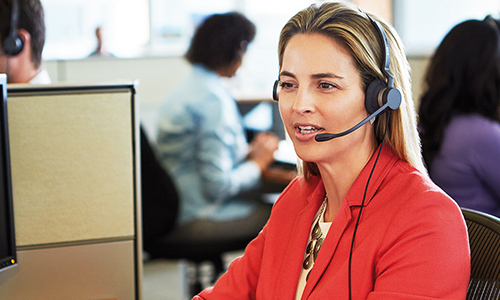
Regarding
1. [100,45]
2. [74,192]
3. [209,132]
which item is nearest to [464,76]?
[209,132]

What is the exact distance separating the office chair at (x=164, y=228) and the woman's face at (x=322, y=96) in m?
1.00

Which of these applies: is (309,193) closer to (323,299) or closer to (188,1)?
(323,299)

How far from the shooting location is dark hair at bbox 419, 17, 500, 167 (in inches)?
69.9

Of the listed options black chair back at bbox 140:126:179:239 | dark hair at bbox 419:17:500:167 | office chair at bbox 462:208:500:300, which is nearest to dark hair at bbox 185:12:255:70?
black chair back at bbox 140:126:179:239

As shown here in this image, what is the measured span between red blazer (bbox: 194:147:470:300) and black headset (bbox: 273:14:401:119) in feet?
0.37

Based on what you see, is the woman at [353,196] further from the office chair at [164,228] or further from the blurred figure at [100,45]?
the blurred figure at [100,45]

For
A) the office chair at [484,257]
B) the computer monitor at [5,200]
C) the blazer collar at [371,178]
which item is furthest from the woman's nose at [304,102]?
the computer monitor at [5,200]

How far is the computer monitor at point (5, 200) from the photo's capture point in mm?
983

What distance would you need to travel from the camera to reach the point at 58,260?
3.77ft

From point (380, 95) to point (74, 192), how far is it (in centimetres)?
64

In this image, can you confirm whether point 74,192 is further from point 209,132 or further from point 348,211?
point 209,132

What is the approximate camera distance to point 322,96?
959mm

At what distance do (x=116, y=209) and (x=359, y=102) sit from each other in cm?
55

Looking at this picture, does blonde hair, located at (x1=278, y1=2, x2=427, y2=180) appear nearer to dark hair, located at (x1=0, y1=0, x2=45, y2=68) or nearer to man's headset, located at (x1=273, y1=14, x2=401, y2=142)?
man's headset, located at (x1=273, y1=14, x2=401, y2=142)
